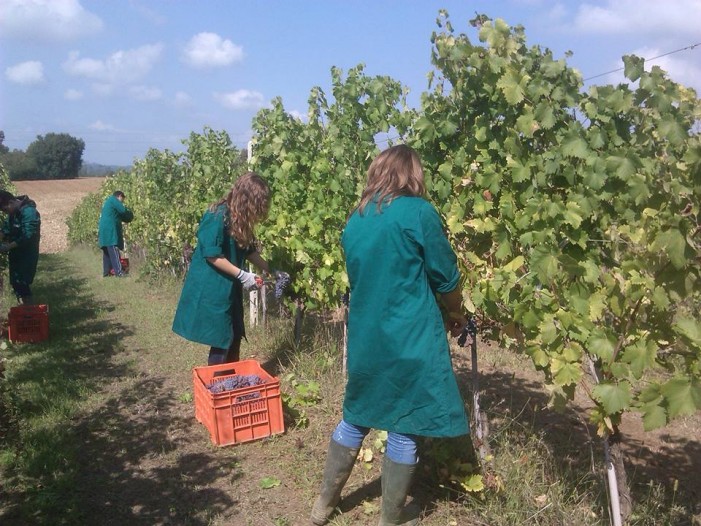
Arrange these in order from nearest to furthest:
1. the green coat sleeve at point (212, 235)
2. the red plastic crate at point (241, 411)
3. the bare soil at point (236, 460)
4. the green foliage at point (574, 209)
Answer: the green foliage at point (574, 209) < the bare soil at point (236, 460) < the red plastic crate at point (241, 411) < the green coat sleeve at point (212, 235)

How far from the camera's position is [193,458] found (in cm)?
385

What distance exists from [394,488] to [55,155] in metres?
68.9

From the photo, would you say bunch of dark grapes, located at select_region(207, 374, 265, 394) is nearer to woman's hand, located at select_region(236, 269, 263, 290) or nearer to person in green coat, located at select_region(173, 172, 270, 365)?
person in green coat, located at select_region(173, 172, 270, 365)

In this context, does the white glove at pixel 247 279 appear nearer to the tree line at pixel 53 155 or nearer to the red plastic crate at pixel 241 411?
the red plastic crate at pixel 241 411

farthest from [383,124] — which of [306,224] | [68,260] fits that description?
[68,260]

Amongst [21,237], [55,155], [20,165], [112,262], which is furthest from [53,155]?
[21,237]

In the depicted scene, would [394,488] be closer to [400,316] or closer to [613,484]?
[400,316]

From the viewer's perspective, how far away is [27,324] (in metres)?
6.47

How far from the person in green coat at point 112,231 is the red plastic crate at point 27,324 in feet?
16.7

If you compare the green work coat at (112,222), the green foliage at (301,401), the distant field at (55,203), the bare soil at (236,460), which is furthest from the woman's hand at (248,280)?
the distant field at (55,203)

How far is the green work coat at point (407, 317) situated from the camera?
2.52 metres

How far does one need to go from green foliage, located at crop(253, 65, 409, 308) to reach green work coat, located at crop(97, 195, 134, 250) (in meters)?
6.59

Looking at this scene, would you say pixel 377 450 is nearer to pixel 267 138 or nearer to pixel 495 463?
pixel 495 463

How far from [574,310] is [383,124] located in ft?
7.51
